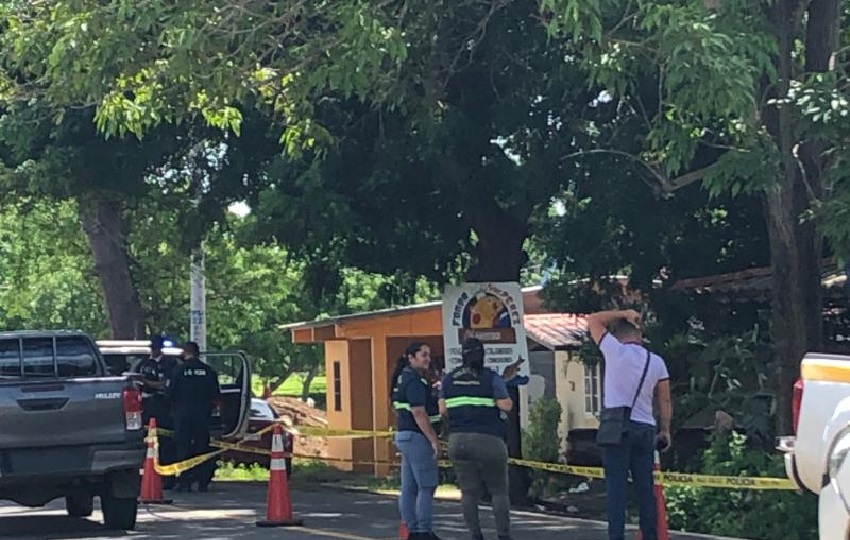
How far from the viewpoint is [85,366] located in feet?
48.6

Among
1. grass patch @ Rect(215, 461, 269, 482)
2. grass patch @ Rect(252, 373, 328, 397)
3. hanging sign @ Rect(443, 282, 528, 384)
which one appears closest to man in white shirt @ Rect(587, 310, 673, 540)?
hanging sign @ Rect(443, 282, 528, 384)

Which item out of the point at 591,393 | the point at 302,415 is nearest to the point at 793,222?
the point at 591,393

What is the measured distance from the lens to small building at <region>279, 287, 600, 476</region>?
26.3 metres

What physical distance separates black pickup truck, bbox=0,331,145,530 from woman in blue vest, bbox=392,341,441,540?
2881 mm

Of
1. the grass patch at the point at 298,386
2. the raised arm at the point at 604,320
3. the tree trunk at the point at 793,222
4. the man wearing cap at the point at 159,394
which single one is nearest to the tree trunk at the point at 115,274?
the man wearing cap at the point at 159,394

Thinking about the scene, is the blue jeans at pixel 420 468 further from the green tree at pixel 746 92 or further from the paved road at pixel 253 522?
the green tree at pixel 746 92

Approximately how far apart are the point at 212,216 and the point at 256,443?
5361mm

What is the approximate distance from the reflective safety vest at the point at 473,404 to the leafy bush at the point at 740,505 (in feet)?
9.13

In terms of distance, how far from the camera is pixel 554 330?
26.4 metres

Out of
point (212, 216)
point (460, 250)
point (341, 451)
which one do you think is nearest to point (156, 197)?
point (212, 216)

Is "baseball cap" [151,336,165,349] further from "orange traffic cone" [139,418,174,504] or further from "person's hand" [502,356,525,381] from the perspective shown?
"person's hand" [502,356,525,381]

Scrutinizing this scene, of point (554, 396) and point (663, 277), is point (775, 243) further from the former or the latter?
point (554, 396)

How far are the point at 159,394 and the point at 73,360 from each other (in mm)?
5154

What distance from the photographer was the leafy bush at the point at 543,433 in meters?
22.5
